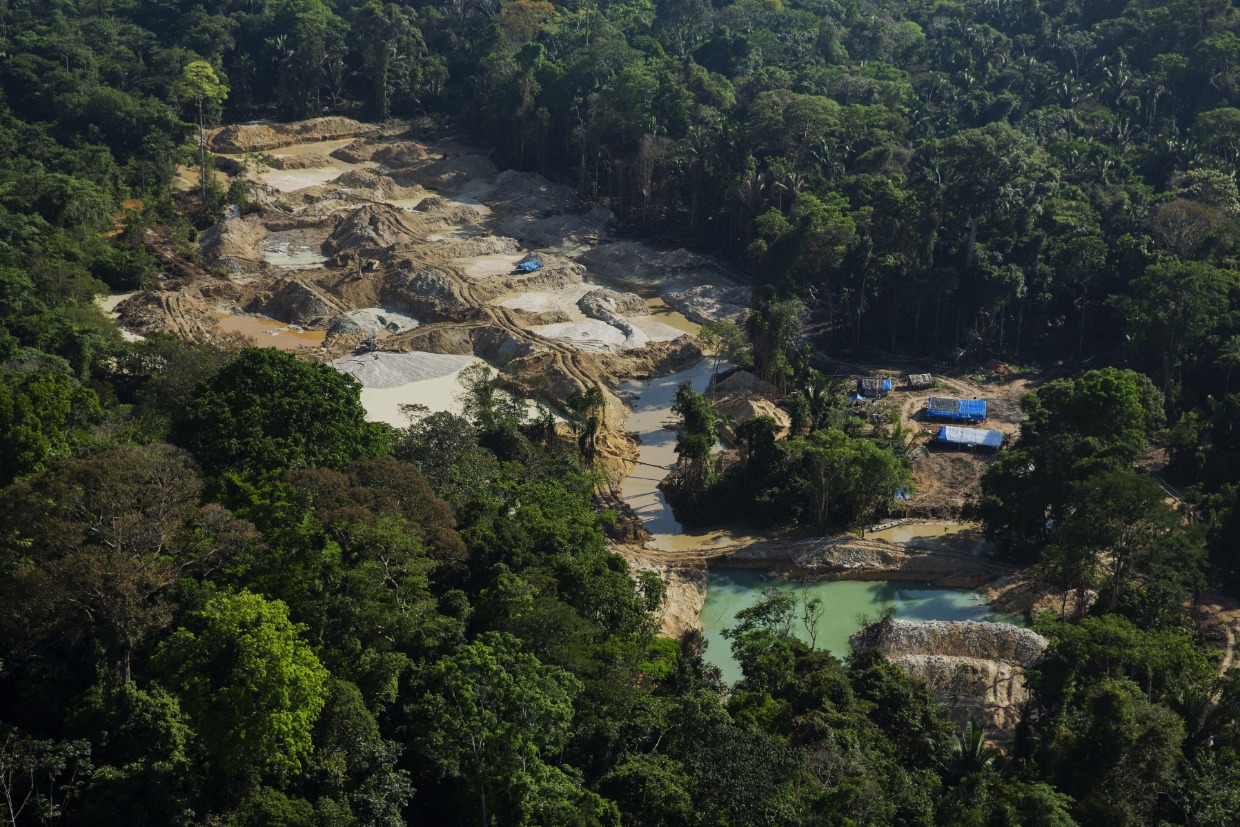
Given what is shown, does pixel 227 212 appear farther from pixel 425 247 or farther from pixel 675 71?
pixel 675 71

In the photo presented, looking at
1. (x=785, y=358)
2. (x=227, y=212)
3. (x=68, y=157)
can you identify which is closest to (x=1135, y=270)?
(x=785, y=358)

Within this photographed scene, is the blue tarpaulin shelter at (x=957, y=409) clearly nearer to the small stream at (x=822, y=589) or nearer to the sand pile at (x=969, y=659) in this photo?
the small stream at (x=822, y=589)

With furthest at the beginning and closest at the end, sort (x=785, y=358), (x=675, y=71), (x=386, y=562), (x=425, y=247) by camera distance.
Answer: (x=675, y=71), (x=425, y=247), (x=785, y=358), (x=386, y=562)

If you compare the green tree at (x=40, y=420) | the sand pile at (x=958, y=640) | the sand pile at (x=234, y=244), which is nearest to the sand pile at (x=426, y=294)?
the sand pile at (x=234, y=244)

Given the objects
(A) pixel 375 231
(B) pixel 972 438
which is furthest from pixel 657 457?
(A) pixel 375 231

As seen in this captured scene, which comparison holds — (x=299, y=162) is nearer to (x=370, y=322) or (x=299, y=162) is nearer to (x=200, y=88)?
(x=200, y=88)

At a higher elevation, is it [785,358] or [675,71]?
[675,71]

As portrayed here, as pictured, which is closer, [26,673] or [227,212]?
[26,673]
